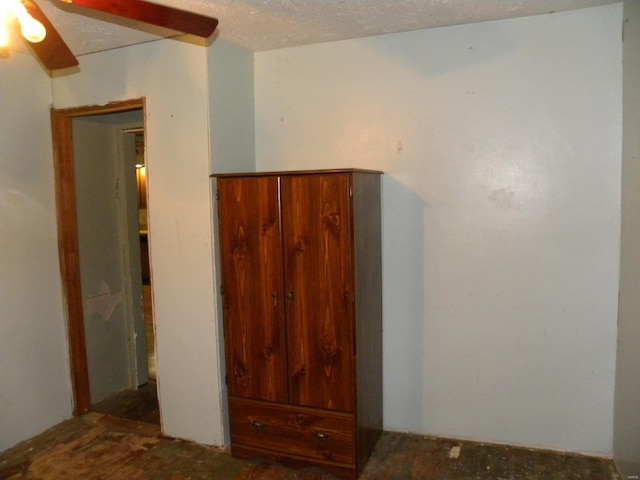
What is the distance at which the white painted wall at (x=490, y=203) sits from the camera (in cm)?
232

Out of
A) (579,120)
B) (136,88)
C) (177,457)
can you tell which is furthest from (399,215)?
(177,457)

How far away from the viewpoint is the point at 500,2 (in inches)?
84.6

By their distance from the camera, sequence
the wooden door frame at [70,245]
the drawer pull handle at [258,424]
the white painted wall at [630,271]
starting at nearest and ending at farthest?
the white painted wall at [630,271] < the drawer pull handle at [258,424] < the wooden door frame at [70,245]

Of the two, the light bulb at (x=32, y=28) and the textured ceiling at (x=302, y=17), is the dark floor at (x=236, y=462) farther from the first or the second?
the textured ceiling at (x=302, y=17)

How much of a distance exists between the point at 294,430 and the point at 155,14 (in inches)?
78.7

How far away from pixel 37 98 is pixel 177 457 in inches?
90.2

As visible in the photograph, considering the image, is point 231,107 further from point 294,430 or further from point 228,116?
point 294,430

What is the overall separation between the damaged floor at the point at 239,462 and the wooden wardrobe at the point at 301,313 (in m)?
0.12

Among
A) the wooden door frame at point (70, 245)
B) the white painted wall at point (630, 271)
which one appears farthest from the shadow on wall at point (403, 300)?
the wooden door frame at point (70, 245)

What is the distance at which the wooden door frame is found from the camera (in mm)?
2941

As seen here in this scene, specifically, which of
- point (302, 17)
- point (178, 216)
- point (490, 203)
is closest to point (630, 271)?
point (490, 203)

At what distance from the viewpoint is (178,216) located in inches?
103

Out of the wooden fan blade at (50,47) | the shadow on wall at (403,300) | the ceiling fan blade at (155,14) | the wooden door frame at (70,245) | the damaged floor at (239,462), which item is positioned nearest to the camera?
the ceiling fan blade at (155,14)

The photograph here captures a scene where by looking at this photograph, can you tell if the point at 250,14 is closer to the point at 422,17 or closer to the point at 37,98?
the point at 422,17
